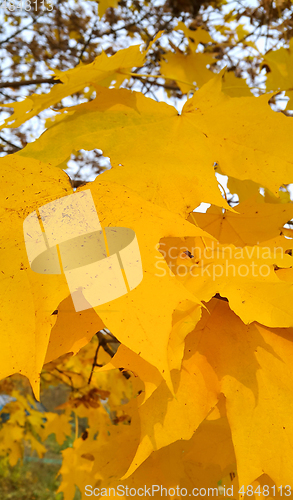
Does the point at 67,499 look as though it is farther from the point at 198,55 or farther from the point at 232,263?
the point at 198,55

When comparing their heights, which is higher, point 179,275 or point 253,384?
point 179,275

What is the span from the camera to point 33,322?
0.39 m

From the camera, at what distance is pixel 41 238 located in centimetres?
43

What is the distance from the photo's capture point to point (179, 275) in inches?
20.0

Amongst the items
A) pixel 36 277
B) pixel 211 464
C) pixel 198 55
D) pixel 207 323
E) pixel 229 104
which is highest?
pixel 198 55

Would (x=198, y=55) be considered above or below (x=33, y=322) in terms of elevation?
above

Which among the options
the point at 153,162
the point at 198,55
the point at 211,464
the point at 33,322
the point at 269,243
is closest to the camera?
the point at 33,322

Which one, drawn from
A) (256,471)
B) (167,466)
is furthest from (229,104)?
(167,466)

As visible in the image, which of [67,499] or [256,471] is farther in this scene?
[67,499]

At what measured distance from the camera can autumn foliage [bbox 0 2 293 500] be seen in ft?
1.28

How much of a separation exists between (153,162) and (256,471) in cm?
43

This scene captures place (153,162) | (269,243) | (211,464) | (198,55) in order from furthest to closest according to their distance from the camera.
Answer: (198,55)
(211,464)
(269,243)
(153,162)

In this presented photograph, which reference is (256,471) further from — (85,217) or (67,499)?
(67,499)

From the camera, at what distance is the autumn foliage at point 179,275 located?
1.28 ft
